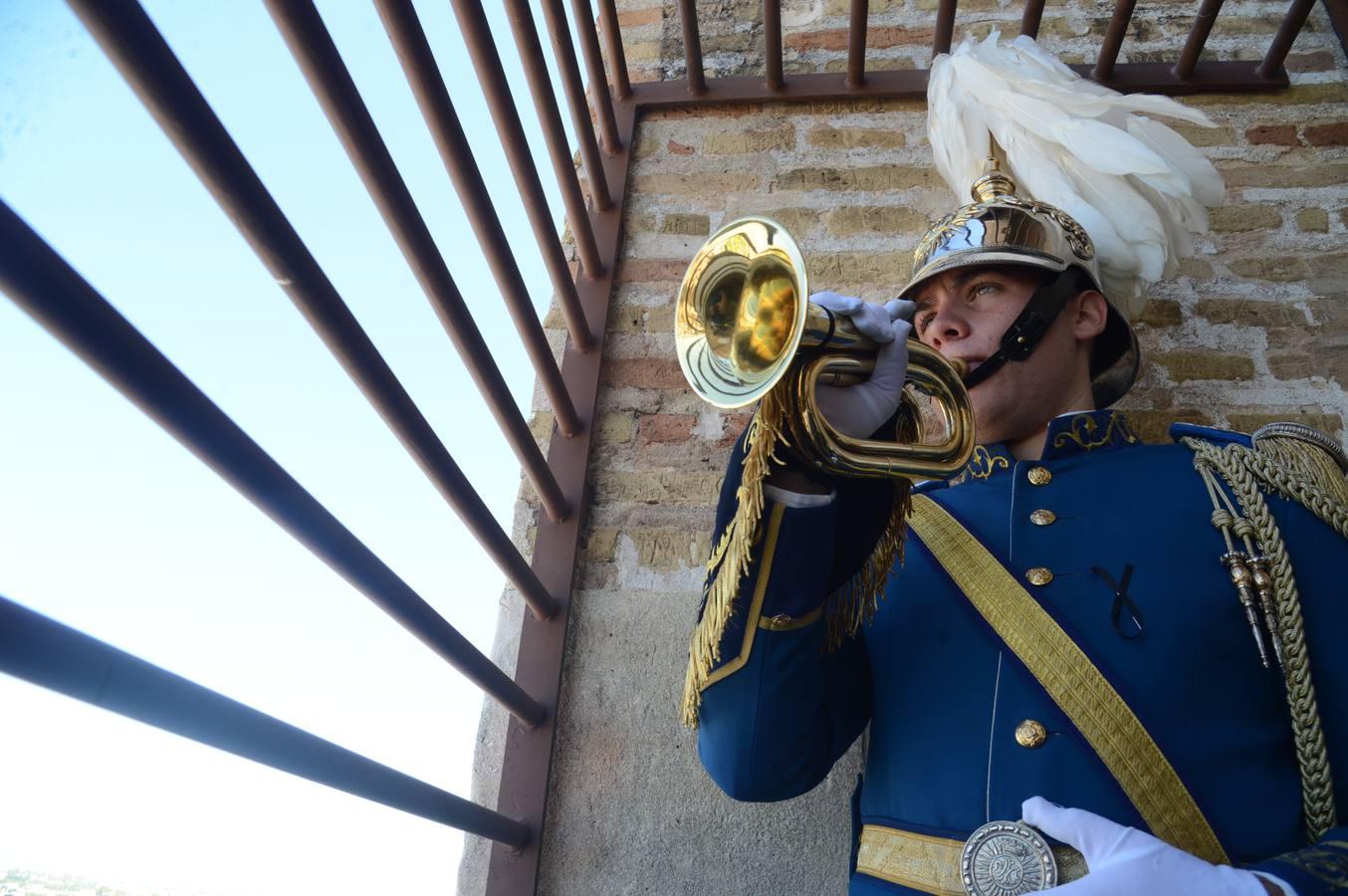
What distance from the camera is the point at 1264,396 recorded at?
2.27 meters

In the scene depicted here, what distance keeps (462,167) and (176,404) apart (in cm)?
75

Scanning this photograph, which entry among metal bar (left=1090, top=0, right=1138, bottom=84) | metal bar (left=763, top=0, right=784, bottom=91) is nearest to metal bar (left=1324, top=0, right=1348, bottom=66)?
metal bar (left=1090, top=0, right=1138, bottom=84)

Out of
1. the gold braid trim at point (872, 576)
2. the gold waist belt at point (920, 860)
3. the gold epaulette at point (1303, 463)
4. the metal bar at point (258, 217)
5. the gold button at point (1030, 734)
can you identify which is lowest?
the gold waist belt at point (920, 860)

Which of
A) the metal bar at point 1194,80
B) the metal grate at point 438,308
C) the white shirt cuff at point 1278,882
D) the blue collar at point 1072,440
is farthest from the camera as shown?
the metal bar at point 1194,80

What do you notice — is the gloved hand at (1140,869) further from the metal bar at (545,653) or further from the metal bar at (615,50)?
the metal bar at (615,50)

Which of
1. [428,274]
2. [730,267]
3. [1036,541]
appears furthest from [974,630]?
[428,274]

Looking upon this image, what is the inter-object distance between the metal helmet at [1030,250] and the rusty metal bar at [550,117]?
0.71 meters

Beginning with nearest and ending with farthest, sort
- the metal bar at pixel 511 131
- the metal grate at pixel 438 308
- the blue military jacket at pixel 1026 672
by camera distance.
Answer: the metal grate at pixel 438 308, the blue military jacket at pixel 1026 672, the metal bar at pixel 511 131

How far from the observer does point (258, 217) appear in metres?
1.10

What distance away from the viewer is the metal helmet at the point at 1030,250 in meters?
2.02

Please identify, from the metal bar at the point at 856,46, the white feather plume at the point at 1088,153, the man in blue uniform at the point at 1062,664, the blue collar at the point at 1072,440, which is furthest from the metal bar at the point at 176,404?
the metal bar at the point at 856,46

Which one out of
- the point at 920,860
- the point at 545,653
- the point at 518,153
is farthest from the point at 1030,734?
the point at 518,153

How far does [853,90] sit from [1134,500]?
1.50m

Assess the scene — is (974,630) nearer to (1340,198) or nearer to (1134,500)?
(1134,500)
